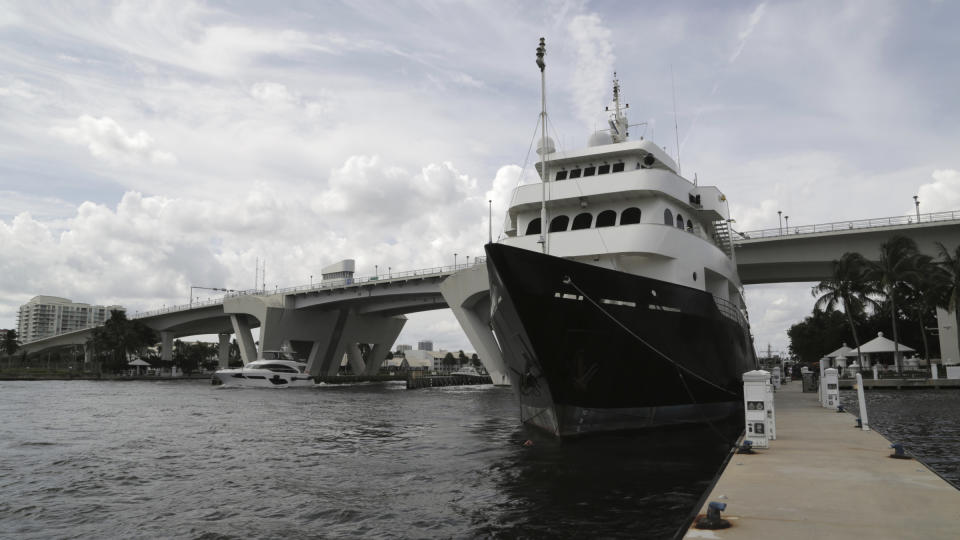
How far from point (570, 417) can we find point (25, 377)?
88.5 metres

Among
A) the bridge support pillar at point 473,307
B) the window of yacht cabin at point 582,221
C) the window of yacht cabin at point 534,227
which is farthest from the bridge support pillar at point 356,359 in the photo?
the window of yacht cabin at point 582,221

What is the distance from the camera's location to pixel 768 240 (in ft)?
143

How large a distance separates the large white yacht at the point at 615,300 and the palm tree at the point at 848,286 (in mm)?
26390

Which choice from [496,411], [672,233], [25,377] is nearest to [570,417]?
[672,233]

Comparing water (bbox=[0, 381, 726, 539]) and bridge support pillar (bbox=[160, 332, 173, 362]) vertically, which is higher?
bridge support pillar (bbox=[160, 332, 173, 362])

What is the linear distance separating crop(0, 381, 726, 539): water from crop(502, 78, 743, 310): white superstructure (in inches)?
202

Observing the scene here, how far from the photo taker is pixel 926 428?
1794cm

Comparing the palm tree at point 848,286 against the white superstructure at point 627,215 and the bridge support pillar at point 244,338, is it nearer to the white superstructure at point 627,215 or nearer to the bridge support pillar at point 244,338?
the white superstructure at point 627,215

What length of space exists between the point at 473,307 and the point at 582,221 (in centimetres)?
2806

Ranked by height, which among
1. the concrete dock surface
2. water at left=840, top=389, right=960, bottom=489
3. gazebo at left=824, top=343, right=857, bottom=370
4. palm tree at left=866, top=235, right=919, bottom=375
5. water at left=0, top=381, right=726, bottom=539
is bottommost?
water at left=0, top=381, right=726, bottom=539

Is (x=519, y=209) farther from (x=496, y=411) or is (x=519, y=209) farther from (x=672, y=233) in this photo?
(x=496, y=411)

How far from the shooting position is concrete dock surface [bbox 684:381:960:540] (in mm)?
5324

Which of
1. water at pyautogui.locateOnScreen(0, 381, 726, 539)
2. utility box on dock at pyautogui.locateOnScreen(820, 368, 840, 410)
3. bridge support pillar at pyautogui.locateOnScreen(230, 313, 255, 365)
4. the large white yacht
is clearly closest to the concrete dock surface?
water at pyautogui.locateOnScreen(0, 381, 726, 539)

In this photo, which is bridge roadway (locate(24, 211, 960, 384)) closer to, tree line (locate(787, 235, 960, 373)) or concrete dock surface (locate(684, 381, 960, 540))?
tree line (locate(787, 235, 960, 373))
